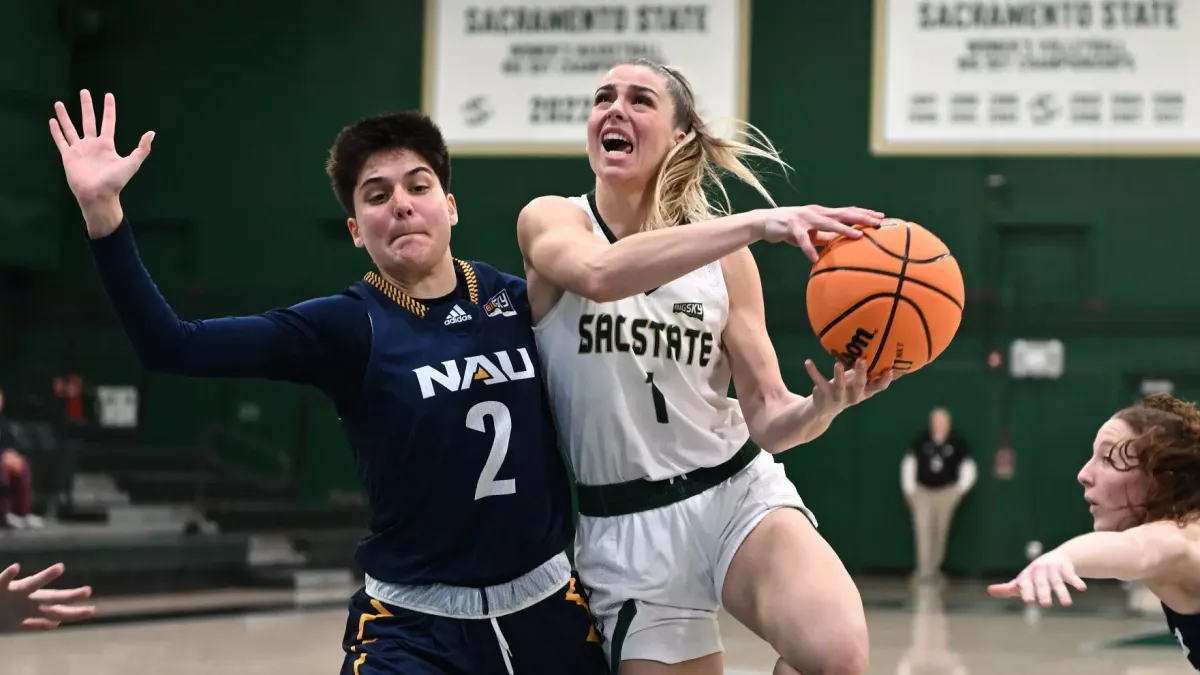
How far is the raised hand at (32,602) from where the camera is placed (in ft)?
10.7

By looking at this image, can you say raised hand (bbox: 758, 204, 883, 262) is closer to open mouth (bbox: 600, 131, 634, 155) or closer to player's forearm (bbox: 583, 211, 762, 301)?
player's forearm (bbox: 583, 211, 762, 301)

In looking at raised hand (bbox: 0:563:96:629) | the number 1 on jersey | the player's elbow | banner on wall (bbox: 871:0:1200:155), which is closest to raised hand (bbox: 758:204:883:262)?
the player's elbow

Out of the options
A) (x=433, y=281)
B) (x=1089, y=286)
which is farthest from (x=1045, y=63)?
(x=433, y=281)

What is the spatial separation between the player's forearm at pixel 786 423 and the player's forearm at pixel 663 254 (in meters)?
0.62

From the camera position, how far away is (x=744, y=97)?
16.3 m

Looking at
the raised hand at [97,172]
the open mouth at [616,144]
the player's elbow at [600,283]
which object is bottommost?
the player's elbow at [600,283]

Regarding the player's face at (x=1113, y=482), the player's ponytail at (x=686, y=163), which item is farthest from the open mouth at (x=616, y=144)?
the player's face at (x=1113, y=482)

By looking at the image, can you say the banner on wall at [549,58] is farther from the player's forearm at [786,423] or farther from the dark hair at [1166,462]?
the dark hair at [1166,462]

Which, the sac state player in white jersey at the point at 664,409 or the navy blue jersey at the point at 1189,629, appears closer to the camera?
the navy blue jersey at the point at 1189,629

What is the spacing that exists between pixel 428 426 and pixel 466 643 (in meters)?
0.57

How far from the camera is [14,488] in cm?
1201

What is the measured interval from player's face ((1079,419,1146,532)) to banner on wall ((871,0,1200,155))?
13.1 metres

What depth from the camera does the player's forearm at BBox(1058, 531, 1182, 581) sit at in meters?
3.05

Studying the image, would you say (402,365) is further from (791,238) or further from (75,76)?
(75,76)
